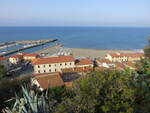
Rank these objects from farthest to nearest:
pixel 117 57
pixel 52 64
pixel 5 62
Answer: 1. pixel 117 57
2. pixel 5 62
3. pixel 52 64

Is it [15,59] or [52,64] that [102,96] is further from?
[15,59]

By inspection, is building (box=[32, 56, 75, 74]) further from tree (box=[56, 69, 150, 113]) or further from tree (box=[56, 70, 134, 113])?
tree (box=[56, 70, 134, 113])

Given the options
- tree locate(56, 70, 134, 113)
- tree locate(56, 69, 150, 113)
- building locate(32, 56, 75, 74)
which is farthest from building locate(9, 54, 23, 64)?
tree locate(56, 70, 134, 113)

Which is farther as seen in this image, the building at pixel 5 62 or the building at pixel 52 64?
the building at pixel 5 62

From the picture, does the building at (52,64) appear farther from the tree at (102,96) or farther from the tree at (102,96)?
the tree at (102,96)

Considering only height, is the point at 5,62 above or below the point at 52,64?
below

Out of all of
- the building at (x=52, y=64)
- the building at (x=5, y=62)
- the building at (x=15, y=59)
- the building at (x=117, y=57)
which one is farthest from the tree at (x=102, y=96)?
the building at (x=15, y=59)

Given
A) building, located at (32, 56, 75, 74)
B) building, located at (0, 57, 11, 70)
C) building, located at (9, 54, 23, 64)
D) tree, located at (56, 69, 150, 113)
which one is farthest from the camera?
building, located at (9, 54, 23, 64)

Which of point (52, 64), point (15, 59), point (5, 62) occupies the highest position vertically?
point (52, 64)

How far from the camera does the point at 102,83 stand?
6.89 metres

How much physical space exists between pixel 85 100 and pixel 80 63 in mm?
27022

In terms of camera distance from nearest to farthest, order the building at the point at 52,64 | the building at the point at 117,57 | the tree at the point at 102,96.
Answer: the tree at the point at 102,96 → the building at the point at 52,64 → the building at the point at 117,57

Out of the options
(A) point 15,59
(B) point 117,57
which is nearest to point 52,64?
(A) point 15,59

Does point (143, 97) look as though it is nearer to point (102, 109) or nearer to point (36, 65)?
point (102, 109)
